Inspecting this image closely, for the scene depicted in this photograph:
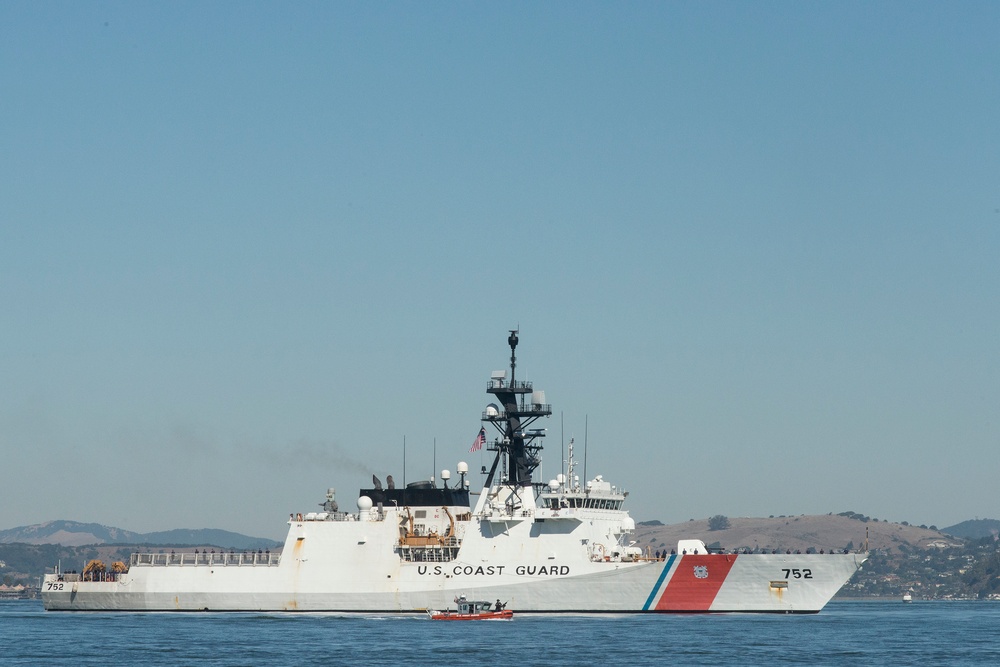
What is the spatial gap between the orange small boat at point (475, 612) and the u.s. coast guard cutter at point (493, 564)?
3.47 feet

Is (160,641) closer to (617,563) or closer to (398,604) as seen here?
(398,604)

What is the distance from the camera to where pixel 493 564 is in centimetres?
5394

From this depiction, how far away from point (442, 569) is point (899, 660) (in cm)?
1965

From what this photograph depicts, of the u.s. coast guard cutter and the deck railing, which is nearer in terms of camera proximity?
the u.s. coast guard cutter

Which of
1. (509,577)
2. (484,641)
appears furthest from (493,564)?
(484,641)

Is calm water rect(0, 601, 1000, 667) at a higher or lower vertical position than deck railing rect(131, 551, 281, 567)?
lower

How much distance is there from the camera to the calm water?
1570 inches

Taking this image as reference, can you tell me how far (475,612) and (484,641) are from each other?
8390 millimetres

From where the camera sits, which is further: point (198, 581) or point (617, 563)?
point (198, 581)

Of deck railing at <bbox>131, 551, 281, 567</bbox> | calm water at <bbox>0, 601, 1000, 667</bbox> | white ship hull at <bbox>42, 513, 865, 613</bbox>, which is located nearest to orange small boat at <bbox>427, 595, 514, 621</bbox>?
calm water at <bbox>0, 601, 1000, 667</bbox>

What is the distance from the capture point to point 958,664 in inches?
1594

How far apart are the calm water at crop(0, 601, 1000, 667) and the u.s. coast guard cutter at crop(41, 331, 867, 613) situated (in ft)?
3.78

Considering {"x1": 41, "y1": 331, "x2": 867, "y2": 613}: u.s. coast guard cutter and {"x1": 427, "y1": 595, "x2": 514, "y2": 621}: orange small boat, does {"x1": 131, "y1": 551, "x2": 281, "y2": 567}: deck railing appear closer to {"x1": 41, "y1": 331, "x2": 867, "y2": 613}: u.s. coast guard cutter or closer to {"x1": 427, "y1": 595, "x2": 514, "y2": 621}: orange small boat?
{"x1": 41, "y1": 331, "x2": 867, "y2": 613}: u.s. coast guard cutter

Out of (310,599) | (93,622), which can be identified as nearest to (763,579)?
(310,599)
